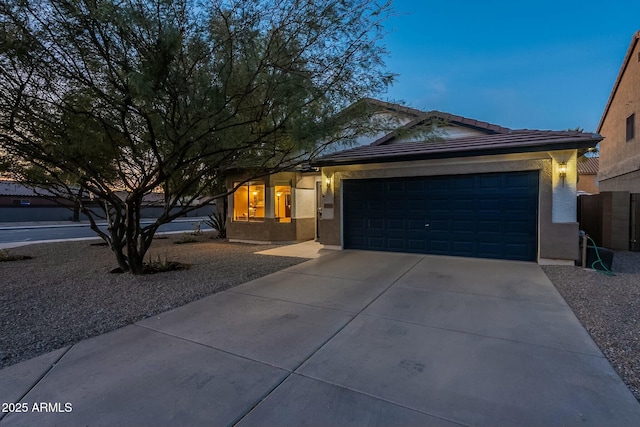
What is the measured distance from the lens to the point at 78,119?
5578 mm

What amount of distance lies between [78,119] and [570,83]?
51.1 meters

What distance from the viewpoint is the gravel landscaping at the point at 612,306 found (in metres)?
3.10

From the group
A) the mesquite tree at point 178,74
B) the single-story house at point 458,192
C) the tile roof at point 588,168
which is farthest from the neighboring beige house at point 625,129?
the mesquite tree at point 178,74

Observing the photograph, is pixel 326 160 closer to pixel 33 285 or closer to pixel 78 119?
pixel 78 119

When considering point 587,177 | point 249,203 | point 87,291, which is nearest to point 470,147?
point 249,203

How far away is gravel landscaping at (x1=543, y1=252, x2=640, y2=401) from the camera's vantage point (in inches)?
122

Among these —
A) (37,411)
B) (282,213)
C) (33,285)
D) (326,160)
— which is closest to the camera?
(37,411)

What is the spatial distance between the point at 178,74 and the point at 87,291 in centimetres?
414

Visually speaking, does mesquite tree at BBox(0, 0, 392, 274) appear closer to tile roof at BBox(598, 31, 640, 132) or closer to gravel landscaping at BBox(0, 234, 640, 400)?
gravel landscaping at BBox(0, 234, 640, 400)

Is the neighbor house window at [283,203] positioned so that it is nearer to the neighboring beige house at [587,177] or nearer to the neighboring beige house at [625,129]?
the neighboring beige house at [625,129]

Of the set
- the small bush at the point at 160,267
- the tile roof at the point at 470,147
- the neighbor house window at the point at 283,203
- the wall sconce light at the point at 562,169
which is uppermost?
the tile roof at the point at 470,147

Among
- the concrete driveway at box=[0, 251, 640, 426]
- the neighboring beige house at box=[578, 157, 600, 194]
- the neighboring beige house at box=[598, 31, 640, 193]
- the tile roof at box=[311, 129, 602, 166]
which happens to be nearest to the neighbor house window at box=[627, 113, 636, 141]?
the neighboring beige house at box=[598, 31, 640, 193]

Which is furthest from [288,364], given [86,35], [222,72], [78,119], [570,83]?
[570,83]

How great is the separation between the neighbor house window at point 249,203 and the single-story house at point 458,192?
120 inches
